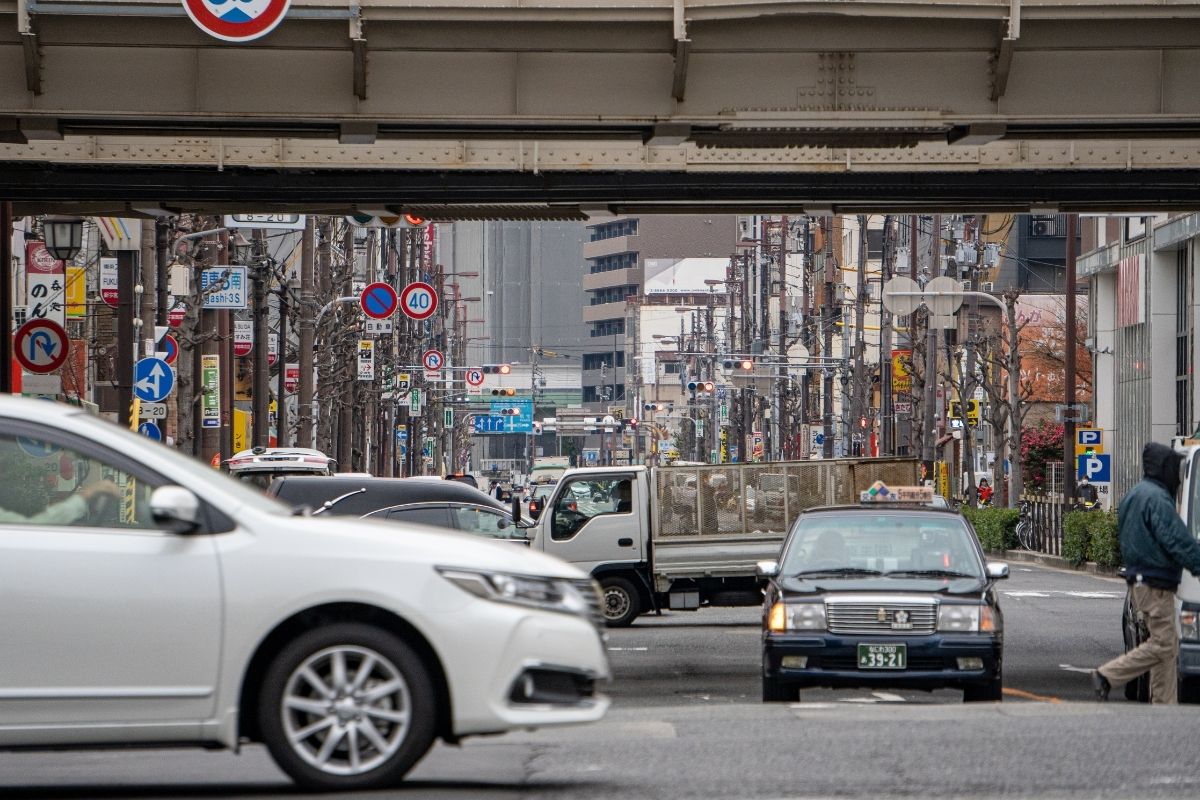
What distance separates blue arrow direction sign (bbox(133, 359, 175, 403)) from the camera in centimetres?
3027

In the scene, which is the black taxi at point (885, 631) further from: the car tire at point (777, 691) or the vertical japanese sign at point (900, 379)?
the vertical japanese sign at point (900, 379)

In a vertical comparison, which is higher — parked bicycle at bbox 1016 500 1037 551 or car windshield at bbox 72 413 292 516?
car windshield at bbox 72 413 292 516

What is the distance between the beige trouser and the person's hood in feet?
2.45

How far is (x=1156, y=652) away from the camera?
43.2 ft

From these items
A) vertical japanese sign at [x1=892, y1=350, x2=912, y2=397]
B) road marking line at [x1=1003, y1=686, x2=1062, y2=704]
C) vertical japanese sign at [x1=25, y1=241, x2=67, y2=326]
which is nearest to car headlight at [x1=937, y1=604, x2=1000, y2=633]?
road marking line at [x1=1003, y1=686, x2=1062, y2=704]

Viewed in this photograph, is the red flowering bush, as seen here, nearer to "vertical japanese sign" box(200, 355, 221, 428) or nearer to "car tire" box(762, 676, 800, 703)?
"vertical japanese sign" box(200, 355, 221, 428)

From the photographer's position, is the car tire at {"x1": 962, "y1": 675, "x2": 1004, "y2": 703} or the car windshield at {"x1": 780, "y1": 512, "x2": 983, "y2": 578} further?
the car windshield at {"x1": 780, "y1": 512, "x2": 983, "y2": 578}

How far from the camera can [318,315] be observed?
1912 inches

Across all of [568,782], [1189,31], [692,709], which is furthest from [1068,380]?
[568,782]

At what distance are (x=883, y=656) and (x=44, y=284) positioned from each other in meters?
24.7

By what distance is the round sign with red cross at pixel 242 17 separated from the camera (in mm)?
16938

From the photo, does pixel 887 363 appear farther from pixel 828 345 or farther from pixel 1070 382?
pixel 828 345

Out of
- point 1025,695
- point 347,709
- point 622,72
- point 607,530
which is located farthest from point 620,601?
point 347,709

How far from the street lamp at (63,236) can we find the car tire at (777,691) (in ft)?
60.3
